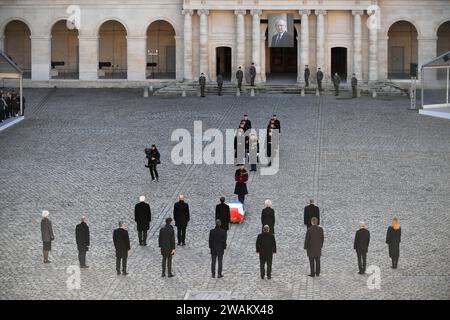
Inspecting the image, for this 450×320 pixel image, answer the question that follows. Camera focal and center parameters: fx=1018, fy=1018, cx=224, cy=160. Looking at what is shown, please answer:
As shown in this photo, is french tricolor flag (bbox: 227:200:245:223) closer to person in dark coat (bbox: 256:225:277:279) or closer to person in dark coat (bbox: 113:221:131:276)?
person in dark coat (bbox: 256:225:277:279)

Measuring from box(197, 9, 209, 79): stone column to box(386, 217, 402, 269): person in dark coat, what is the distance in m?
37.5

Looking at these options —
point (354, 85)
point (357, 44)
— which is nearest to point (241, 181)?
point (354, 85)

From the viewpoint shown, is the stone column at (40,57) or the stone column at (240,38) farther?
the stone column at (40,57)

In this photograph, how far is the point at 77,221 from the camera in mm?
28750

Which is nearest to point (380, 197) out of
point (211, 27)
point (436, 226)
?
point (436, 226)

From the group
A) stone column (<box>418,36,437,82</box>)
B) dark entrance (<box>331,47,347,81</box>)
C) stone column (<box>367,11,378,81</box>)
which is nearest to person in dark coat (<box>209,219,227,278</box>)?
stone column (<box>367,11,378,81</box>)

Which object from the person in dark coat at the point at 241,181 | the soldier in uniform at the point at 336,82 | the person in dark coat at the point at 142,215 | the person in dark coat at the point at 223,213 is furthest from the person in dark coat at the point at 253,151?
the soldier in uniform at the point at 336,82

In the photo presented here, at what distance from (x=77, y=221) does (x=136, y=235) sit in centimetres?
239

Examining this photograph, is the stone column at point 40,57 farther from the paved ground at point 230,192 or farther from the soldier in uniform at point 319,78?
the soldier in uniform at point 319,78

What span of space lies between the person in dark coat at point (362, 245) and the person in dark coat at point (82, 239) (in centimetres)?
632

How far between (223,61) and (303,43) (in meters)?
9.26

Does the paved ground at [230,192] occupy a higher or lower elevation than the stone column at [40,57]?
lower

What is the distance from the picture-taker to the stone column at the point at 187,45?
197 feet

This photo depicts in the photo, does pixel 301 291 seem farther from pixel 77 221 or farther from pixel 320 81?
pixel 320 81
